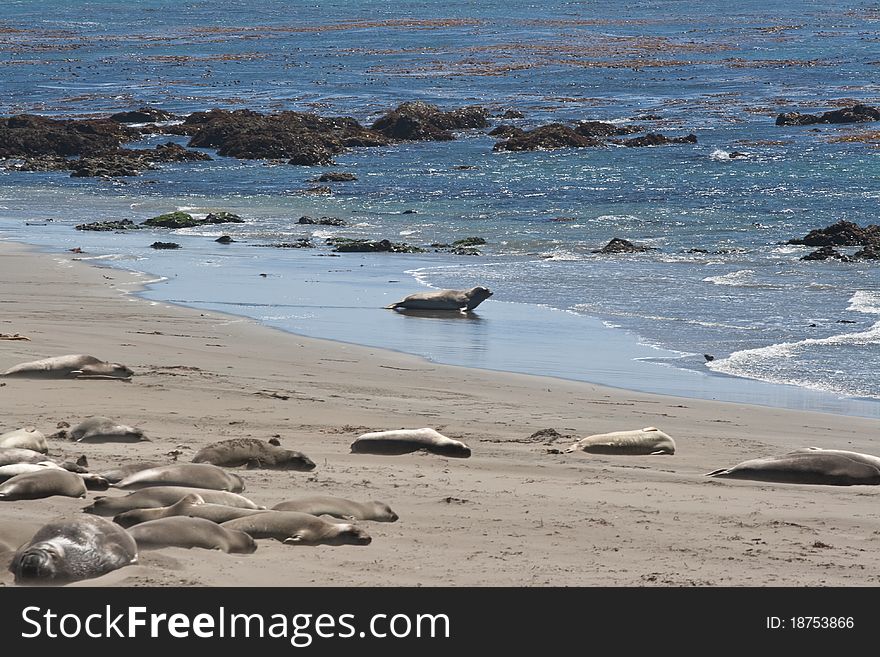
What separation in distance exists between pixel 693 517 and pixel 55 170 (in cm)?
3053

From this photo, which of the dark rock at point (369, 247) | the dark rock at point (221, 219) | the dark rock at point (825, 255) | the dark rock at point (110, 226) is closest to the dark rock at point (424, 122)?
the dark rock at point (221, 219)

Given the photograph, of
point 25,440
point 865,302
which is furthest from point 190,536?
point 865,302

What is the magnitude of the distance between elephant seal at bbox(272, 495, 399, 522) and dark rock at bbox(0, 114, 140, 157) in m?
32.7

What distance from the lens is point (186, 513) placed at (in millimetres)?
5441

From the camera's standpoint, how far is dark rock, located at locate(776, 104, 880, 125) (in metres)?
41.1

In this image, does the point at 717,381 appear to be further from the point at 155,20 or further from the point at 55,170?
the point at 155,20

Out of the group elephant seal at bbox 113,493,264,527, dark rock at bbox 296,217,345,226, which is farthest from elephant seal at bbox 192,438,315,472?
dark rock at bbox 296,217,345,226

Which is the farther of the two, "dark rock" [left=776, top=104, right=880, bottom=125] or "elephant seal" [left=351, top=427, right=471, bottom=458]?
"dark rock" [left=776, top=104, right=880, bottom=125]

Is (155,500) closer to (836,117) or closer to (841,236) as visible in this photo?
(841,236)

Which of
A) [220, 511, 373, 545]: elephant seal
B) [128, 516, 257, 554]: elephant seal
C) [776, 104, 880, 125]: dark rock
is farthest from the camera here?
[776, 104, 880, 125]: dark rock

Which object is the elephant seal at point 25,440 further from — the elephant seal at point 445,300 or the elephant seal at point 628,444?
the elephant seal at point 445,300

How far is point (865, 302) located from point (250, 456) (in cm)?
985

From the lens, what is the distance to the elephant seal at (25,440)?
656cm

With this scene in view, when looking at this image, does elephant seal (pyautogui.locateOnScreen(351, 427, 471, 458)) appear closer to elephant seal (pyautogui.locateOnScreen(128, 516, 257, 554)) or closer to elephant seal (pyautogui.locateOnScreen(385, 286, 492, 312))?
elephant seal (pyautogui.locateOnScreen(128, 516, 257, 554))
